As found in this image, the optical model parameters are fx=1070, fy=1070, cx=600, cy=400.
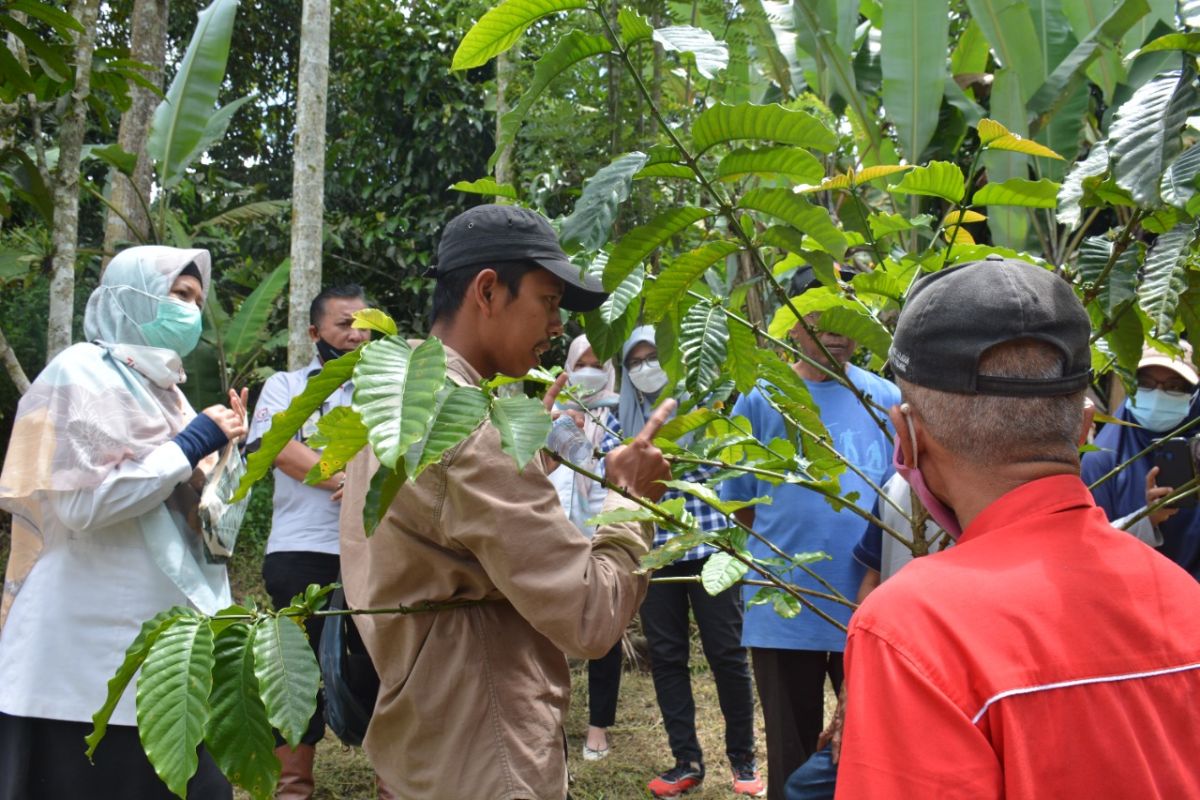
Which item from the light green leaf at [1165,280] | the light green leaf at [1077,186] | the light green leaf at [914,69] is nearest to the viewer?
the light green leaf at [1165,280]

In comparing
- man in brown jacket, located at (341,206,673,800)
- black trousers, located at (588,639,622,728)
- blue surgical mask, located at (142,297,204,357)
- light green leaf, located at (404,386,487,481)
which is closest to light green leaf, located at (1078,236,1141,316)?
man in brown jacket, located at (341,206,673,800)

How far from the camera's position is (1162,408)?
3156 millimetres

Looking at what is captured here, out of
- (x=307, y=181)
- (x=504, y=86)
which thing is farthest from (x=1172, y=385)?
(x=307, y=181)

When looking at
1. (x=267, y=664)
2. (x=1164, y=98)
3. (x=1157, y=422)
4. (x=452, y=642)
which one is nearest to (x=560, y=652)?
(x=452, y=642)

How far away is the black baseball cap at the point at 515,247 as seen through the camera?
5.79ft

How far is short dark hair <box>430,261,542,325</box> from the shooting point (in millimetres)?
1774

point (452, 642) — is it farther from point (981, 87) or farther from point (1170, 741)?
point (981, 87)

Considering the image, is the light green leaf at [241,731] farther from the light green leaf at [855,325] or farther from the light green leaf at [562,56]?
the light green leaf at [855,325]

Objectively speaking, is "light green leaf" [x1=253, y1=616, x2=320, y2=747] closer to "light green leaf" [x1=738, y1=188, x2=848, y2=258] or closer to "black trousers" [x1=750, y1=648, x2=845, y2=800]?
"light green leaf" [x1=738, y1=188, x2=848, y2=258]

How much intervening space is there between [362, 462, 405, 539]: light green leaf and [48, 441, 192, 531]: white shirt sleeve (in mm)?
1240

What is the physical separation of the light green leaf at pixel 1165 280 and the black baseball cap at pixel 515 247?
80 centimetres

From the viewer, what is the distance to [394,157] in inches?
314

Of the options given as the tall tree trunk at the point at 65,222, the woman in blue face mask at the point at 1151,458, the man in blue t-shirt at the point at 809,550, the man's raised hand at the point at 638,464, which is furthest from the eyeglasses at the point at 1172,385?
the tall tree trunk at the point at 65,222

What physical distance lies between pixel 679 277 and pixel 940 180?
42 cm
